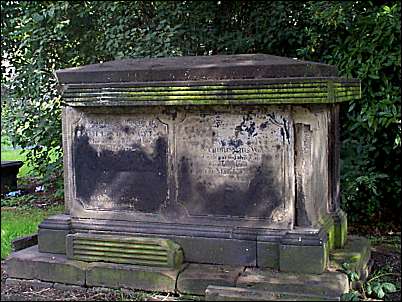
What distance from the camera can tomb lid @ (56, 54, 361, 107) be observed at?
14.9 ft

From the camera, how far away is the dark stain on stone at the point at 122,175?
5.18 m

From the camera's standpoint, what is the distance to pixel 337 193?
5801 millimetres

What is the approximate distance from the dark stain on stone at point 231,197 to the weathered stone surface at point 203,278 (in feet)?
1.58

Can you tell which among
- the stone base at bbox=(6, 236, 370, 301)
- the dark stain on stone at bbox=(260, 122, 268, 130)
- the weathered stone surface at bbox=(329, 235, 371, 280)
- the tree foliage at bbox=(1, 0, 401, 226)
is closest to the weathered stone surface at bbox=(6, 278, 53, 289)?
the stone base at bbox=(6, 236, 370, 301)

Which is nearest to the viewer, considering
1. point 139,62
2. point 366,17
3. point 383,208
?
point 139,62

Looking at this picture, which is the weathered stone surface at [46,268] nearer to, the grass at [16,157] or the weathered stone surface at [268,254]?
the weathered stone surface at [268,254]

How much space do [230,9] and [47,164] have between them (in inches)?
156

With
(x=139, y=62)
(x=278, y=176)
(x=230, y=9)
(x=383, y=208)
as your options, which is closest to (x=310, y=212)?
(x=278, y=176)

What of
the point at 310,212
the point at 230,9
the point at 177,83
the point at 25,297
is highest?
the point at 230,9

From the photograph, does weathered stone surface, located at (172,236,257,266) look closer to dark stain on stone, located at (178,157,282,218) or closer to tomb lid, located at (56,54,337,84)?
dark stain on stone, located at (178,157,282,218)

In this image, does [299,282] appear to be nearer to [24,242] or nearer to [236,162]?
[236,162]

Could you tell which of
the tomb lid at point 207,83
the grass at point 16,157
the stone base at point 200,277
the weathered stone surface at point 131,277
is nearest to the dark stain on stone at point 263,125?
the tomb lid at point 207,83

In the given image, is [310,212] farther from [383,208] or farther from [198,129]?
[383,208]

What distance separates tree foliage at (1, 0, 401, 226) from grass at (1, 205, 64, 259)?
2.90ft
